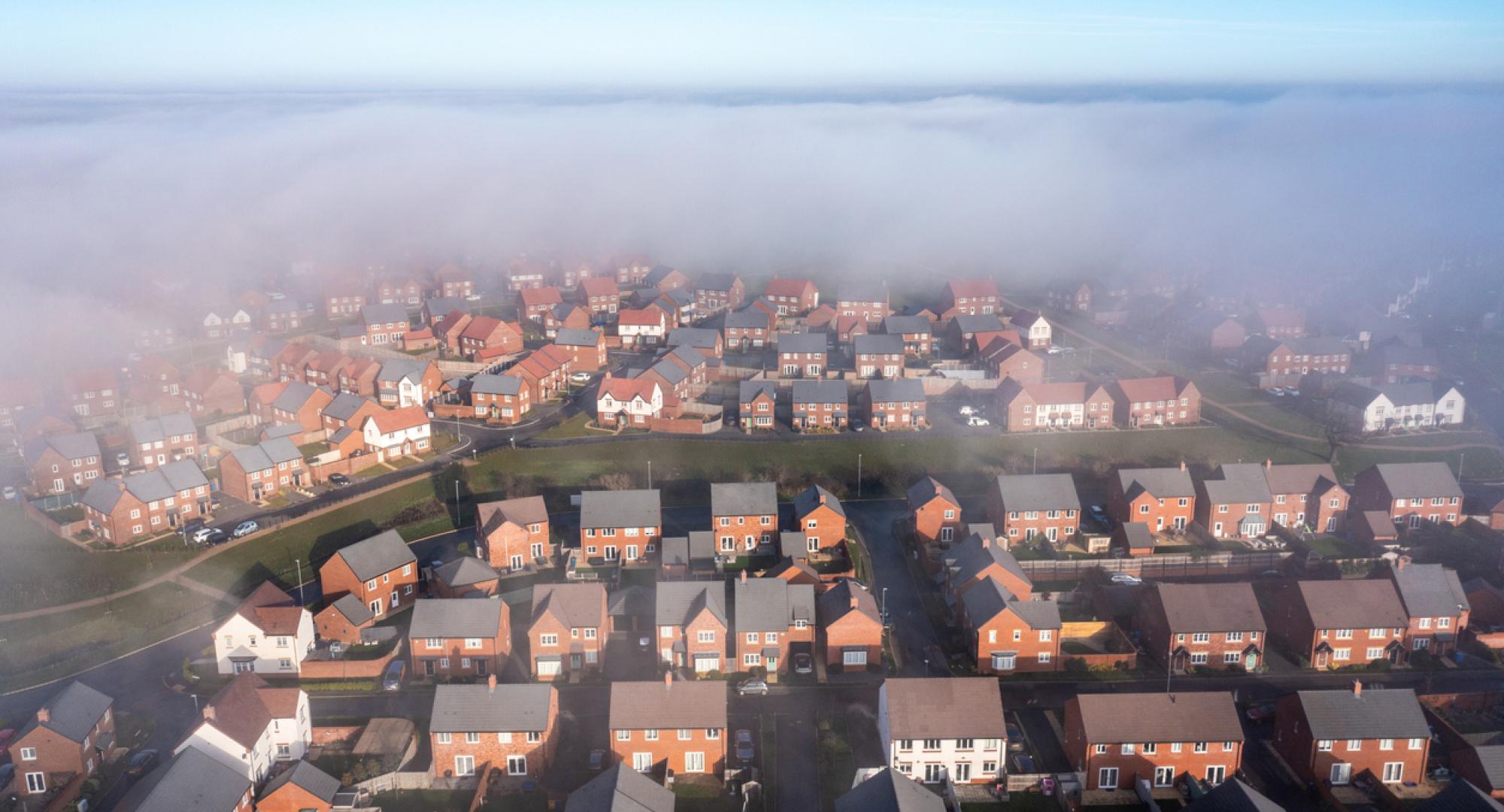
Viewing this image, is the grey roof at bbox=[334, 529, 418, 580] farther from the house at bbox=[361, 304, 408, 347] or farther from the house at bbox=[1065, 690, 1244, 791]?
the house at bbox=[361, 304, 408, 347]

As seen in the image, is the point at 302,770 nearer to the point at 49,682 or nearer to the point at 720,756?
the point at 720,756

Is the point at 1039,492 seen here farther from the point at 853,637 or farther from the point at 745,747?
the point at 745,747

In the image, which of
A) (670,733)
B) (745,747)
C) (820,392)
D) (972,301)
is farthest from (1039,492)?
(972,301)

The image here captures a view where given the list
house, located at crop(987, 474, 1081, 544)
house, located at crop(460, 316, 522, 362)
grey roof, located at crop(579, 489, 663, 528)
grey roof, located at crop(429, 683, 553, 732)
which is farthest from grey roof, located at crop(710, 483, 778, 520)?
house, located at crop(460, 316, 522, 362)

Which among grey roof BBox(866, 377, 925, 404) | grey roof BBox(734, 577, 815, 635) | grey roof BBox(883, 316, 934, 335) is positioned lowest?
grey roof BBox(734, 577, 815, 635)

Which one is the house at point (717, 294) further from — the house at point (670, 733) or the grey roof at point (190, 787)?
the grey roof at point (190, 787)
